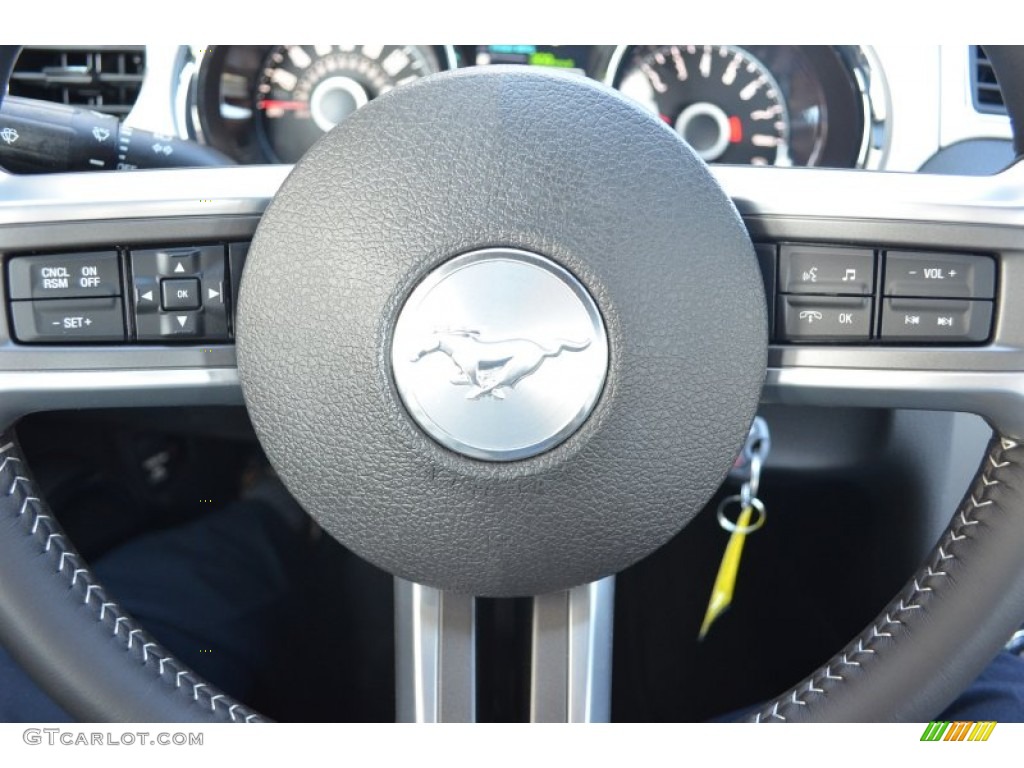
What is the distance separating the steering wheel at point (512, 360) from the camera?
1.95 ft

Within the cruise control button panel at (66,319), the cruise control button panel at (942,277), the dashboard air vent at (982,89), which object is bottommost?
the cruise control button panel at (66,319)

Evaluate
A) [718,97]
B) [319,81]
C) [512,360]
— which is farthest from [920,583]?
[319,81]

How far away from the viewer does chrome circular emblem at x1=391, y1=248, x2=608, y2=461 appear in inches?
23.4

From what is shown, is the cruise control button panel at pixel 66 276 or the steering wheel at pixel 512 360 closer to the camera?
the steering wheel at pixel 512 360

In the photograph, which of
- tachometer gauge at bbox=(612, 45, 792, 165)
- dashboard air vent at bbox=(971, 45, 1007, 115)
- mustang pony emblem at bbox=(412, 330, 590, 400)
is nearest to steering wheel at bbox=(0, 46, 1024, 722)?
mustang pony emblem at bbox=(412, 330, 590, 400)

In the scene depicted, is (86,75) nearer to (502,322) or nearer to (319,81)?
(319,81)

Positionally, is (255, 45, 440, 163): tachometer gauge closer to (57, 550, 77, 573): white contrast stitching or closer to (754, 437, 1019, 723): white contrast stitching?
(57, 550, 77, 573): white contrast stitching

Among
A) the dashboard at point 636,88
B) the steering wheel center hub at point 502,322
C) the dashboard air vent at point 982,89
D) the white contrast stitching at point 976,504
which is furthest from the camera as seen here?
the dashboard at point 636,88

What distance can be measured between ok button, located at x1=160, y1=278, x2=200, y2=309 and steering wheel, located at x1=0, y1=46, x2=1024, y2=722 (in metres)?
0.03

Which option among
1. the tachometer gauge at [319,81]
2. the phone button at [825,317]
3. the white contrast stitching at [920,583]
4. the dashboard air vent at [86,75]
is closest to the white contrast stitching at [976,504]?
the white contrast stitching at [920,583]

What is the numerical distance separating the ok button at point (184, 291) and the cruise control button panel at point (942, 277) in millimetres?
443

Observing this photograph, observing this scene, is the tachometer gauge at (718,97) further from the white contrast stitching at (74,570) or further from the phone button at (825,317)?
the white contrast stitching at (74,570)
